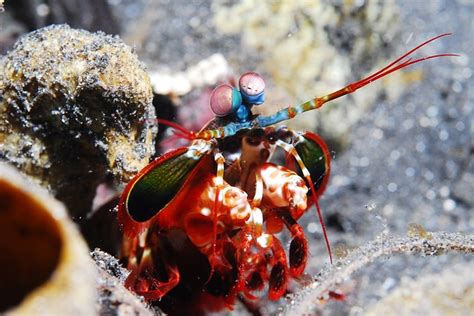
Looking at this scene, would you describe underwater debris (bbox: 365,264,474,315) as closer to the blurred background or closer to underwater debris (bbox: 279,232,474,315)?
underwater debris (bbox: 279,232,474,315)

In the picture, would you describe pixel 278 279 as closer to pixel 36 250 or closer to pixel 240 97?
pixel 240 97

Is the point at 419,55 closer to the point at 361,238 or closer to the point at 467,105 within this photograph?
the point at 467,105

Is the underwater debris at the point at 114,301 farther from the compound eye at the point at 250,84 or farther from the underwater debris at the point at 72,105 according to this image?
the compound eye at the point at 250,84

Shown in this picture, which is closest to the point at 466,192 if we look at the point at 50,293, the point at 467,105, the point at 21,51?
the point at 467,105

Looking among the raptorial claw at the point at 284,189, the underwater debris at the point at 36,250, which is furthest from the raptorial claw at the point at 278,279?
the underwater debris at the point at 36,250

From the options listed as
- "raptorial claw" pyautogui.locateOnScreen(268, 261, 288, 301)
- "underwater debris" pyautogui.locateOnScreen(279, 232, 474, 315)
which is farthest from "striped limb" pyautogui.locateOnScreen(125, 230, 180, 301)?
"underwater debris" pyautogui.locateOnScreen(279, 232, 474, 315)
